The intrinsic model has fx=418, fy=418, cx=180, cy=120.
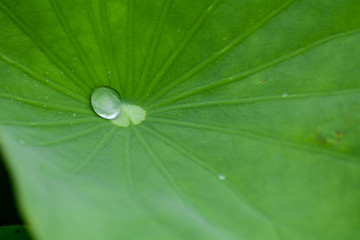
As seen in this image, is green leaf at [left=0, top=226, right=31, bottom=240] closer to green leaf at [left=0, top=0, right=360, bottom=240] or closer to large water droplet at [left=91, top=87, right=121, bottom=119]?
green leaf at [left=0, top=0, right=360, bottom=240]

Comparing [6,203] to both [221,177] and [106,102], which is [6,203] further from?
[221,177]

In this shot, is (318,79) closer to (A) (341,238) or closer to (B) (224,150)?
(B) (224,150)

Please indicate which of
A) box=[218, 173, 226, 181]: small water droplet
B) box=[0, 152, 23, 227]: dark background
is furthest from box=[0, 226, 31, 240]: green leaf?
box=[218, 173, 226, 181]: small water droplet

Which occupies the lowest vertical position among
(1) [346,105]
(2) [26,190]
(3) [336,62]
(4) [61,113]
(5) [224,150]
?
(2) [26,190]

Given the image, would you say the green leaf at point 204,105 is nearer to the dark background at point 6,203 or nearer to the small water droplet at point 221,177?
the small water droplet at point 221,177

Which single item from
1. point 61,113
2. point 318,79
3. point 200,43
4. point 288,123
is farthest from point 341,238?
point 61,113

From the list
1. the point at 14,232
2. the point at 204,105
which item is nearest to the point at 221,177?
the point at 204,105
